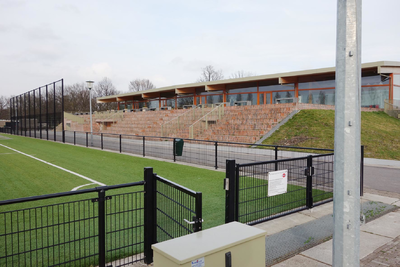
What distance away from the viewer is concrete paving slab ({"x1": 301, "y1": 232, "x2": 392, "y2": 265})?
4.43m

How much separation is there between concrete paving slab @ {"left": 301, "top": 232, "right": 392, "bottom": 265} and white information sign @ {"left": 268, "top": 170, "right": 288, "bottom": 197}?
1230 mm

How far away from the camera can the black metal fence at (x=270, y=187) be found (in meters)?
5.20

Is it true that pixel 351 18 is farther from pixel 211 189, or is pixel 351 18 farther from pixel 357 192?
pixel 211 189

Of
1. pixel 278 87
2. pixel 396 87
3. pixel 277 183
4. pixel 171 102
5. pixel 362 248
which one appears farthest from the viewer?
pixel 171 102

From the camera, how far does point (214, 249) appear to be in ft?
7.08

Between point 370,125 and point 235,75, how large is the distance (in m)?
69.9

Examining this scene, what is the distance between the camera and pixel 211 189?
8.69 m

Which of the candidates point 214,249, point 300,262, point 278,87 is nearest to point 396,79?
point 278,87

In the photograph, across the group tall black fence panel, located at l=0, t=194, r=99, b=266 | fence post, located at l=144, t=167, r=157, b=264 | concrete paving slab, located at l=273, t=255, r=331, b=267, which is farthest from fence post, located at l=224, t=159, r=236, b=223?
tall black fence panel, located at l=0, t=194, r=99, b=266

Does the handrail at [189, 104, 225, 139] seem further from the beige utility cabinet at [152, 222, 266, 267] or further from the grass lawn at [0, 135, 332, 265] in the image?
the beige utility cabinet at [152, 222, 266, 267]

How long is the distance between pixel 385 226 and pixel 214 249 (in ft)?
17.0

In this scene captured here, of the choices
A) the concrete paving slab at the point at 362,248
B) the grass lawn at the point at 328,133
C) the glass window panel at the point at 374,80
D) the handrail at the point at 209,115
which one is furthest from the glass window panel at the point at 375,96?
the concrete paving slab at the point at 362,248

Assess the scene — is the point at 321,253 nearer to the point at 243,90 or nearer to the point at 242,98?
the point at 242,98

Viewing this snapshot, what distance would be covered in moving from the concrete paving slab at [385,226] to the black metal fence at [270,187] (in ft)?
4.15
